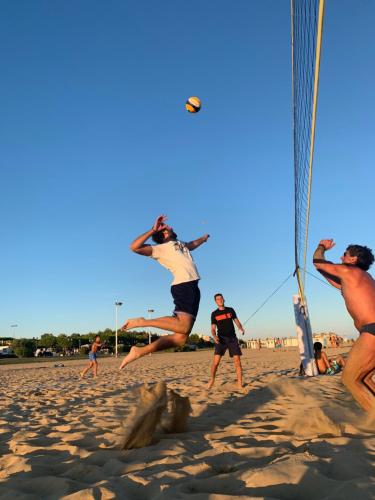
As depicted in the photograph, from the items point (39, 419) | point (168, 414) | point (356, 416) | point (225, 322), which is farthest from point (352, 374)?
point (225, 322)

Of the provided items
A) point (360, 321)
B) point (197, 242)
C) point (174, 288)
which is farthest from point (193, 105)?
point (360, 321)

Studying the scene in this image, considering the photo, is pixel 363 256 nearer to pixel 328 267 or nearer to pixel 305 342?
pixel 328 267

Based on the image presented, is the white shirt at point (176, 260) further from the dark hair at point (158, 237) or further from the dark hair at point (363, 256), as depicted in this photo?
the dark hair at point (363, 256)

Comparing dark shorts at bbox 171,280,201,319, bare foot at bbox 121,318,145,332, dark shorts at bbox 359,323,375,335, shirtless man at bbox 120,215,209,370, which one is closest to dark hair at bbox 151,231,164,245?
shirtless man at bbox 120,215,209,370

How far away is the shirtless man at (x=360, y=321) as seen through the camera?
309cm

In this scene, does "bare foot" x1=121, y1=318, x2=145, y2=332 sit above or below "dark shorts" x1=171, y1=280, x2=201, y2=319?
below

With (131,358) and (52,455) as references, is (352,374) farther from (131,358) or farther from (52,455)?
(52,455)

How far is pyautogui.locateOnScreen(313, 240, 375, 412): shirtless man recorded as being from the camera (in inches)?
122

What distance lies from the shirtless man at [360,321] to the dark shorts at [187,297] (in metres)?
1.22

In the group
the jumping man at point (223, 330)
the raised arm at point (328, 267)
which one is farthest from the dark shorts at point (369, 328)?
the jumping man at point (223, 330)

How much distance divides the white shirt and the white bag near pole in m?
4.59

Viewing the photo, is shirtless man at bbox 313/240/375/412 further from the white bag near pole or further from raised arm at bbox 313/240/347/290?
the white bag near pole

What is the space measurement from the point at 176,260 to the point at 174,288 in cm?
28

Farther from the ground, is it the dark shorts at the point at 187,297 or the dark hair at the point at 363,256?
the dark hair at the point at 363,256
